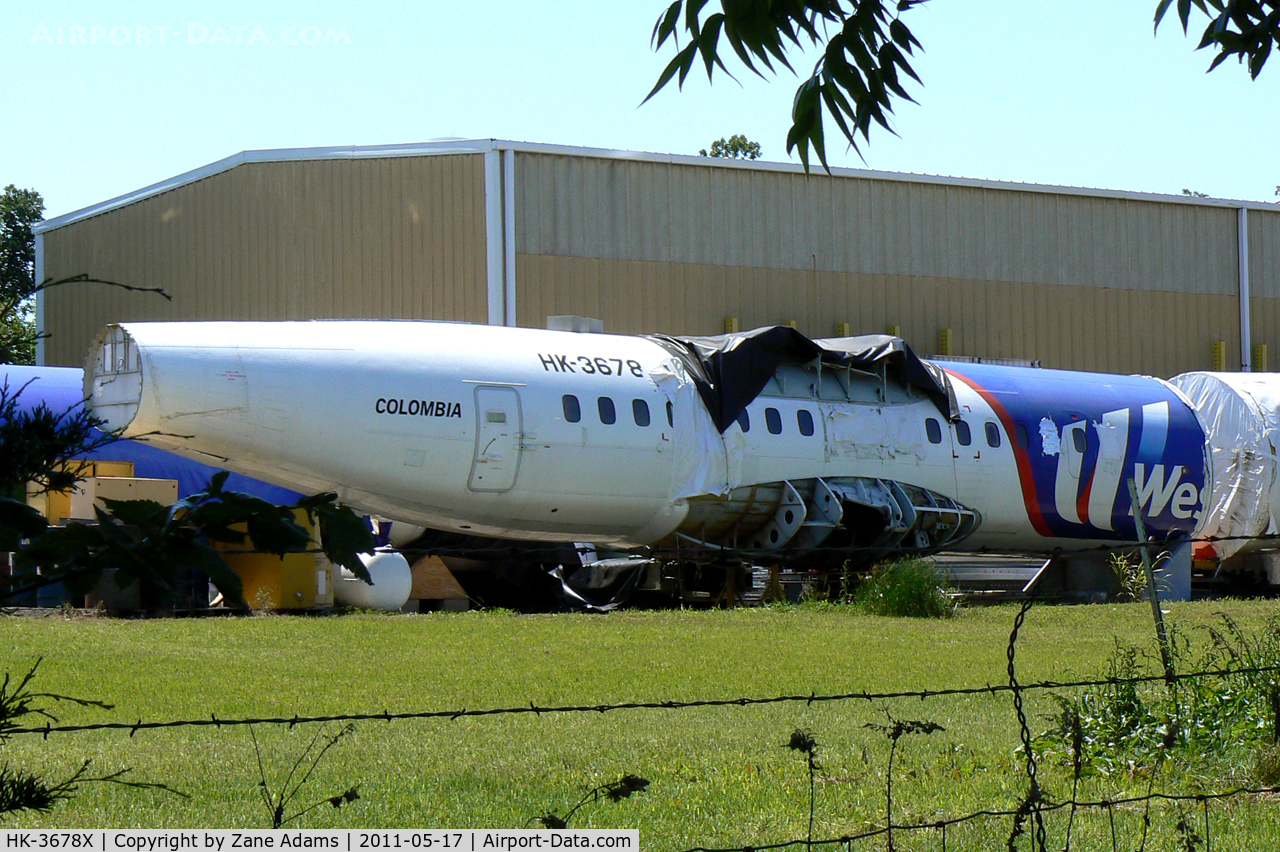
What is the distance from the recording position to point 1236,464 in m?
24.5

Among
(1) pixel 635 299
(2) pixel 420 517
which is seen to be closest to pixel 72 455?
(2) pixel 420 517

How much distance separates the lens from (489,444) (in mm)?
17562

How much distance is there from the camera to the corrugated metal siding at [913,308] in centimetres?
3069

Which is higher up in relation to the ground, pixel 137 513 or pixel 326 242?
pixel 326 242

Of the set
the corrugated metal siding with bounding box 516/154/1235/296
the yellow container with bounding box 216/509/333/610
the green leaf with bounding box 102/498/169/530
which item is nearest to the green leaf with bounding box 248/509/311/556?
the green leaf with bounding box 102/498/169/530

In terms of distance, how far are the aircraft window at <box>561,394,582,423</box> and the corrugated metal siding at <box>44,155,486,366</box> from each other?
38.4 feet

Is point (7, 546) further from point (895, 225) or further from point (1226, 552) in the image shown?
point (895, 225)

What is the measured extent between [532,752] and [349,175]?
79.9ft

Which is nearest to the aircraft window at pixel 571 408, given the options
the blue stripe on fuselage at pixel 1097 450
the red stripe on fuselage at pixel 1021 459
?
A: the red stripe on fuselage at pixel 1021 459

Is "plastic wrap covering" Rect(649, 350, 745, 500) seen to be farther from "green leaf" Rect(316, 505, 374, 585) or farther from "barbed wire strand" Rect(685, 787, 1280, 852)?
"green leaf" Rect(316, 505, 374, 585)

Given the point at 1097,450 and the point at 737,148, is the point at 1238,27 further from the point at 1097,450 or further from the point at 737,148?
the point at 737,148

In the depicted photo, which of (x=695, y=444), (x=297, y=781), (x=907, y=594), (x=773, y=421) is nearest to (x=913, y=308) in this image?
(x=773, y=421)

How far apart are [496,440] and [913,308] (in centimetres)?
1901

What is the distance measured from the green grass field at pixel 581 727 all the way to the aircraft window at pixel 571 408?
9.69ft
